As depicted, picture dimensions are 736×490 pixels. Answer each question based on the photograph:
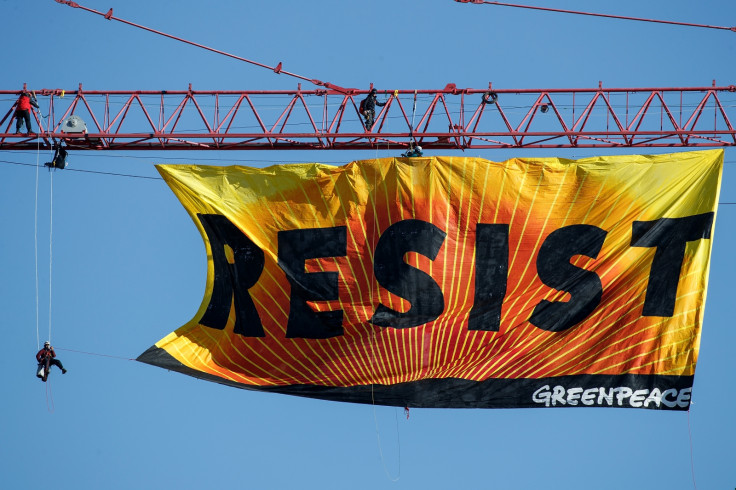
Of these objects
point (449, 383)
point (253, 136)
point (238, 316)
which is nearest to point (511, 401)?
point (449, 383)

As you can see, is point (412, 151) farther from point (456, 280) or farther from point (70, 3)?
point (70, 3)

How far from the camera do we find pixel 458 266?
41438 millimetres

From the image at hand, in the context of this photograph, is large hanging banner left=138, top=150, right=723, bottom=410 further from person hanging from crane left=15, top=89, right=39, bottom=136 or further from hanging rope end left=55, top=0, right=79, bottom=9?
hanging rope end left=55, top=0, right=79, bottom=9

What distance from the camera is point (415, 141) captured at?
43406 millimetres

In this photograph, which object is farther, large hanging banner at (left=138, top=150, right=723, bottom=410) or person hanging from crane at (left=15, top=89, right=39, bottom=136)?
person hanging from crane at (left=15, top=89, right=39, bottom=136)

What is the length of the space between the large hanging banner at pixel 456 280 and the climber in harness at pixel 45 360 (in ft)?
9.21

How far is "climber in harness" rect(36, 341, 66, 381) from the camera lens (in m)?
42.7

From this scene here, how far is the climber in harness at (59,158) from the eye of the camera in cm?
4462

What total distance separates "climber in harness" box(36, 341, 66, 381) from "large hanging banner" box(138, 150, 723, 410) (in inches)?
111

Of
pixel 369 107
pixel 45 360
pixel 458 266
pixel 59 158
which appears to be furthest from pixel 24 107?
pixel 458 266

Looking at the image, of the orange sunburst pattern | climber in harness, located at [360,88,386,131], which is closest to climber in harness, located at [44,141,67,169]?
the orange sunburst pattern

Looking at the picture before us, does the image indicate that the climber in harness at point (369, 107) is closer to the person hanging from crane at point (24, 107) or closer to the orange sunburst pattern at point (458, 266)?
the orange sunburst pattern at point (458, 266)

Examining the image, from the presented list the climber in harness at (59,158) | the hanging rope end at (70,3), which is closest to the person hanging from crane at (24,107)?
the climber in harness at (59,158)

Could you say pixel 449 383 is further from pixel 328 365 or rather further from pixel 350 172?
pixel 350 172
